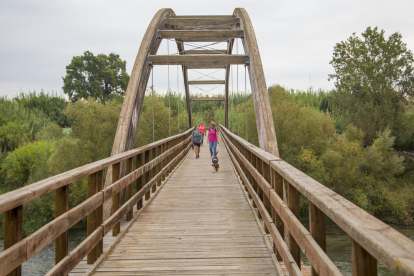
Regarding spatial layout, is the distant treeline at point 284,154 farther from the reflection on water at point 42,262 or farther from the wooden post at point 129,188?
the wooden post at point 129,188

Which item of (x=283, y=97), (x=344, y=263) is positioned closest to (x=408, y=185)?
(x=283, y=97)

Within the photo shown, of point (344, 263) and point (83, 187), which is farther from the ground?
point (83, 187)

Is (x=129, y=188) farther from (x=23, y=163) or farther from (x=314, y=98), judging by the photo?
(x=314, y=98)

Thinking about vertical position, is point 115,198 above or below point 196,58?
below

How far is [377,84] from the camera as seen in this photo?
34719 mm

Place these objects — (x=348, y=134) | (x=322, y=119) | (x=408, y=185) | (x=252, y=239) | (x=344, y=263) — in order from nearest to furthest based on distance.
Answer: (x=252, y=239) < (x=344, y=263) < (x=408, y=185) < (x=348, y=134) < (x=322, y=119)

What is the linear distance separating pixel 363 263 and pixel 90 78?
53.8m

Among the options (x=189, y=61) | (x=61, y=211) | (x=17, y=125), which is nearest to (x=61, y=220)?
(x=61, y=211)

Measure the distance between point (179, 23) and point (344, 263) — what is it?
44.7 feet

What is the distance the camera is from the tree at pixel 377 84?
3453cm

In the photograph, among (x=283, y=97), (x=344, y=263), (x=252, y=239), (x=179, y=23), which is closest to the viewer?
(x=252, y=239)

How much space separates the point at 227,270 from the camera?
290 centimetres

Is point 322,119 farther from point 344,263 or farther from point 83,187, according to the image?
point 83,187

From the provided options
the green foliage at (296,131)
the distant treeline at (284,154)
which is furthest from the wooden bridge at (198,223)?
the green foliage at (296,131)
